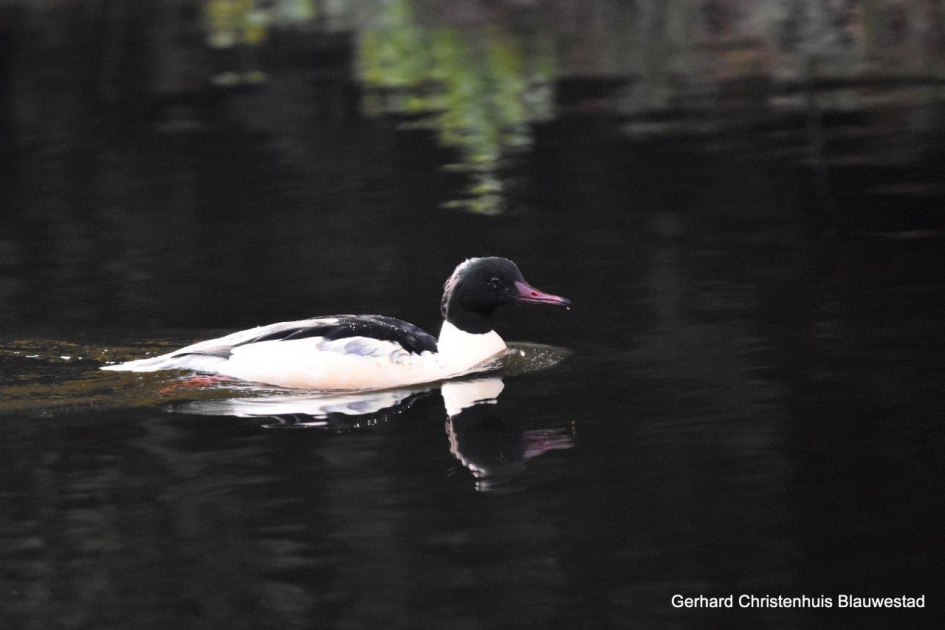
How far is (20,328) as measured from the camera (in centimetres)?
1079

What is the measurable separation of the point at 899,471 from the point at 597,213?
21.7ft

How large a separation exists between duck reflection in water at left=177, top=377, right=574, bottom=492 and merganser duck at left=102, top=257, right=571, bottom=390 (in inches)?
5.1

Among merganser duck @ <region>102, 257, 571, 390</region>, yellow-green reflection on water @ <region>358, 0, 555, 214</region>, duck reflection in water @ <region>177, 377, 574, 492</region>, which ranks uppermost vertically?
yellow-green reflection on water @ <region>358, 0, 555, 214</region>

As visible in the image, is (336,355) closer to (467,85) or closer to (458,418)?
(458,418)

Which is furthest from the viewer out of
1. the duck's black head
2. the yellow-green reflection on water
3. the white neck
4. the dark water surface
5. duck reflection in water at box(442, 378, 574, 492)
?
the yellow-green reflection on water

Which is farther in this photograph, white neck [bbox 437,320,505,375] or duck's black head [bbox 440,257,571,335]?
duck's black head [bbox 440,257,571,335]

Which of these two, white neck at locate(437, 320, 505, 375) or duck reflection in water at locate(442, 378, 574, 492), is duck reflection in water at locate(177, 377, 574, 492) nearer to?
duck reflection in water at locate(442, 378, 574, 492)

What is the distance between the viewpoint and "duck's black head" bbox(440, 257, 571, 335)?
9.97 metres

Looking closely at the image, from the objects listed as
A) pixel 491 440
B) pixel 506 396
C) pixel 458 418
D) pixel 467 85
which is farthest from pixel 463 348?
A: pixel 467 85

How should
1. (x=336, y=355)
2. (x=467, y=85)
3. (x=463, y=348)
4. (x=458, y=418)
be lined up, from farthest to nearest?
(x=467, y=85) < (x=463, y=348) < (x=336, y=355) < (x=458, y=418)

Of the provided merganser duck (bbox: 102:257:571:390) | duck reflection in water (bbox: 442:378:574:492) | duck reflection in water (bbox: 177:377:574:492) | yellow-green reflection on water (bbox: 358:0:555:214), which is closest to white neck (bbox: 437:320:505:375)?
merganser duck (bbox: 102:257:571:390)

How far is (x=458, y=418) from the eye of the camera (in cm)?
880

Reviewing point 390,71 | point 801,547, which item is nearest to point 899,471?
point 801,547

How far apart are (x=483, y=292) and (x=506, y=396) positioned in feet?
3.31
